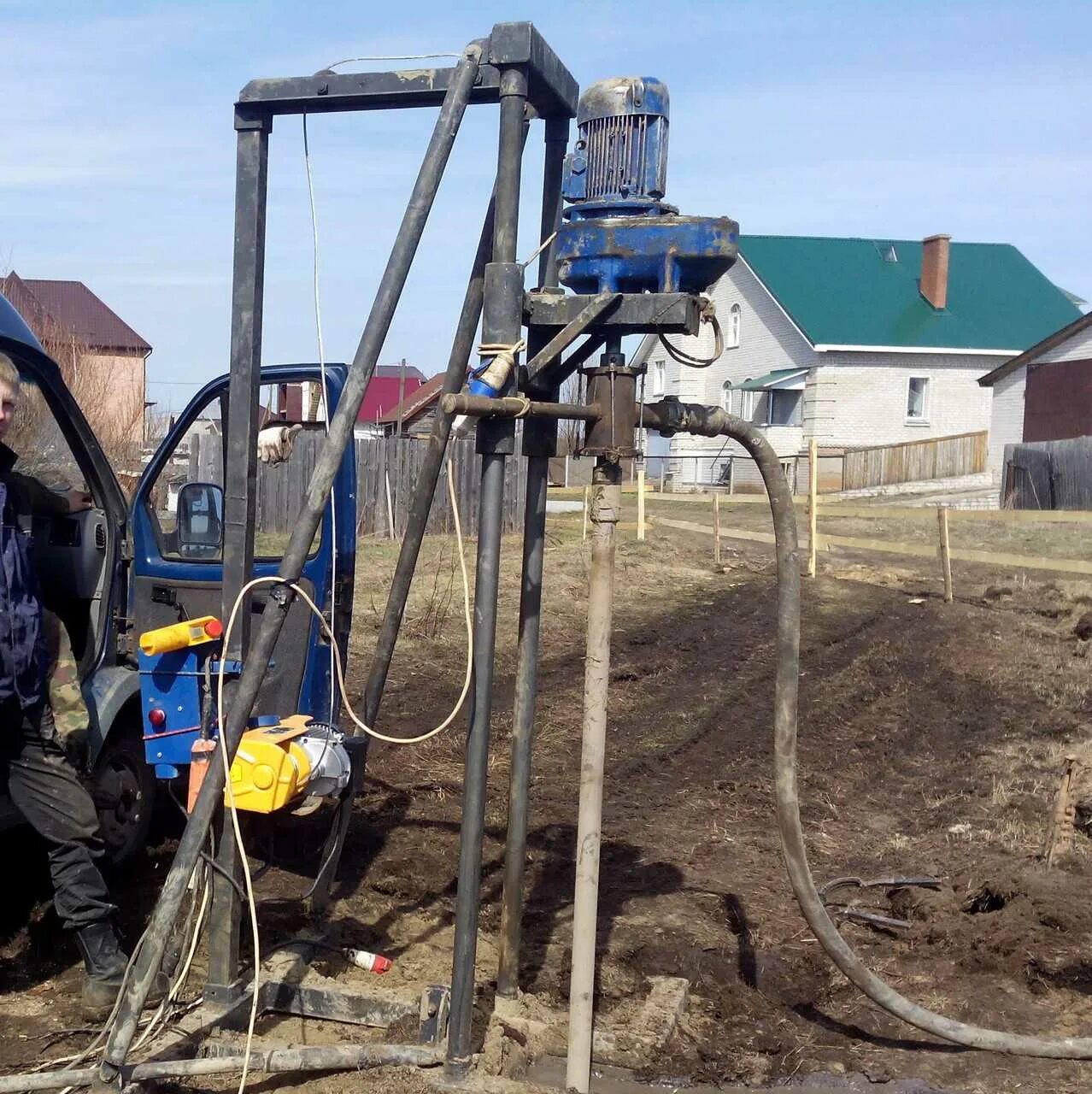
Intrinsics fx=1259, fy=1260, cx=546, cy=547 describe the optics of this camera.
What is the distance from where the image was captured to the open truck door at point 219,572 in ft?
17.9

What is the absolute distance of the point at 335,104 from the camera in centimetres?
396

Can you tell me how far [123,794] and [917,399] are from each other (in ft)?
125

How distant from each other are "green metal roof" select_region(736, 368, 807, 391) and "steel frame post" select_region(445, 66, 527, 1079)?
121 feet

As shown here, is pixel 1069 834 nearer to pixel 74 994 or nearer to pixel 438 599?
pixel 74 994

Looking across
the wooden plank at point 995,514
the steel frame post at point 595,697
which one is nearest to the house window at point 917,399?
the wooden plank at point 995,514

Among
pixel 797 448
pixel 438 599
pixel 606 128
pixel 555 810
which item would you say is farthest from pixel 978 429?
pixel 606 128

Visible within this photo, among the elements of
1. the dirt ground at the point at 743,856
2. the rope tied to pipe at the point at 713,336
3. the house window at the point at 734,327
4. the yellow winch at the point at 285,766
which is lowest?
the dirt ground at the point at 743,856

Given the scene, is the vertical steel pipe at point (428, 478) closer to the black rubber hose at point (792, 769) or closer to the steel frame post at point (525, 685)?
the steel frame post at point (525, 685)

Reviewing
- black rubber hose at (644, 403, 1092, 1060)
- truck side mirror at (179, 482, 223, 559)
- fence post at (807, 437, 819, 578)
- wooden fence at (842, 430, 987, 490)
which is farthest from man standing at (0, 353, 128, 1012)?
wooden fence at (842, 430, 987, 490)

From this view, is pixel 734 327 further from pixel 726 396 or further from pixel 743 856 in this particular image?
pixel 743 856

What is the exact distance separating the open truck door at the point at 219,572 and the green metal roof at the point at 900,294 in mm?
34577

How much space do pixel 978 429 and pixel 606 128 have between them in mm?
39319

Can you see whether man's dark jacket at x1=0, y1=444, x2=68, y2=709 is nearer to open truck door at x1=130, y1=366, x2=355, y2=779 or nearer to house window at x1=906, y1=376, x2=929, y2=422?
open truck door at x1=130, y1=366, x2=355, y2=779

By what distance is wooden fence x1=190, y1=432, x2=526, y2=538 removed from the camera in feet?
66.1
